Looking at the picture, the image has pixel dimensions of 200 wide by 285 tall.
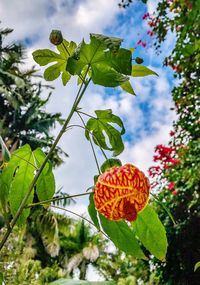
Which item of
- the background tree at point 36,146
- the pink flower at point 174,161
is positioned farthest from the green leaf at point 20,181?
the background tree at point 36,146

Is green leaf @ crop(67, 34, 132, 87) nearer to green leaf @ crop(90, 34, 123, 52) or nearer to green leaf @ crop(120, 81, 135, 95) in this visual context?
green leaf @ crop(90, 34, 123, 52)

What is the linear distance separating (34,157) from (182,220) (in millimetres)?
9427

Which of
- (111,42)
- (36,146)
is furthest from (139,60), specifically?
(36,146)

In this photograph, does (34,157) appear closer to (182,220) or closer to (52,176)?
(52,176)

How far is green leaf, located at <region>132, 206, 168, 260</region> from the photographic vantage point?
2.28ft

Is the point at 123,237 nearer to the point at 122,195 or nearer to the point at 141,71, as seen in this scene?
the point at 122,195

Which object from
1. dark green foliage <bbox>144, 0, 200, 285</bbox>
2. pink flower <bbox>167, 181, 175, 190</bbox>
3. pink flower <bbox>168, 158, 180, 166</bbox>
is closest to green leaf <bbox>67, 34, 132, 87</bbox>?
dark green foliage <bbox>144, 0, 200, 285</bbox>

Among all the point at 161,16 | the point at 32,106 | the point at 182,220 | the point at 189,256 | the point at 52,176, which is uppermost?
the point at 32,106

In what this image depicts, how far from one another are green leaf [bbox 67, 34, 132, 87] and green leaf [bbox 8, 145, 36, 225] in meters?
0.19

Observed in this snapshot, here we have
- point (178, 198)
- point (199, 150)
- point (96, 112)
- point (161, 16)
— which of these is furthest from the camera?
point (178, 198)

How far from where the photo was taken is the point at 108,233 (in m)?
0.71

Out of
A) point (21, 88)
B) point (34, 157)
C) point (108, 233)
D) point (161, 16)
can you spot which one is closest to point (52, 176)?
point (34, 157)

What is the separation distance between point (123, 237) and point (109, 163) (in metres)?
0.12

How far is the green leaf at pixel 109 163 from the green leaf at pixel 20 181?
12 cm
